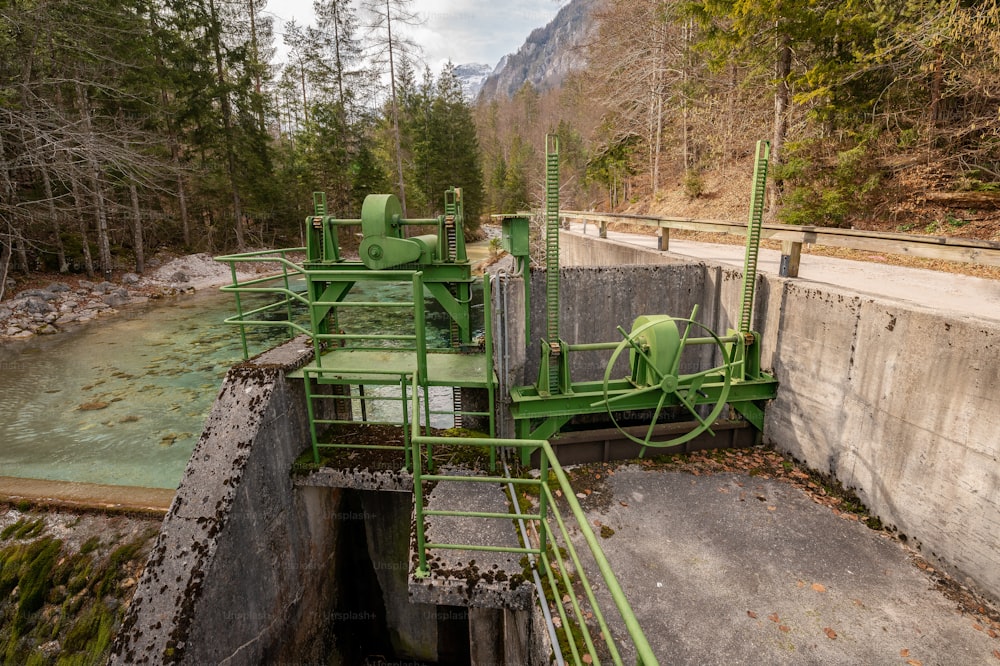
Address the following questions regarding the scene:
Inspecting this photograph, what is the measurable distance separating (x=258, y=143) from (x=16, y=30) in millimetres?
12857

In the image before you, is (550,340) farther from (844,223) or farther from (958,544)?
(844,223)

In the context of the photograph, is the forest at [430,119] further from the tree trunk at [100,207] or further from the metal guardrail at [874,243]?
the metal guardrail at [874,243]

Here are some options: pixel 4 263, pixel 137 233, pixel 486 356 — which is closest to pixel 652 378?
pixel 486 356

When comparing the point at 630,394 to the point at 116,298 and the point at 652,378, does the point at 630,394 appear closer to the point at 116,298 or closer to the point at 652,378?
the point at 652,378

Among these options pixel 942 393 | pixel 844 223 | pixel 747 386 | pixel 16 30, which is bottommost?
pixel 747 386

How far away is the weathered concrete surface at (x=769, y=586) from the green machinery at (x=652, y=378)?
2.94 feet

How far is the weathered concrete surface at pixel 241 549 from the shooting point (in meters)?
4.01

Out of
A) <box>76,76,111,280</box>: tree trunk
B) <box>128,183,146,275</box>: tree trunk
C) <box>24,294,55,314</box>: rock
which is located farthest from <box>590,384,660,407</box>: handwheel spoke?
<box>128,183,146,275</box>: tree trunk

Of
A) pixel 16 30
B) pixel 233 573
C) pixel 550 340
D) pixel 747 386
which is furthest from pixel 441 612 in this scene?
pixel 16 30

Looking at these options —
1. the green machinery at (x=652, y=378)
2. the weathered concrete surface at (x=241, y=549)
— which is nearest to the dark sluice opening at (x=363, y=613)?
the weathered concrete surface at (x=241, y=549)

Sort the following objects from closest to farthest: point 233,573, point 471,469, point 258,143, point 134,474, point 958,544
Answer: point 958,544
point 233,573
point 471,469
point 134,474
point 258,143

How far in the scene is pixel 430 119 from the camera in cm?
4053

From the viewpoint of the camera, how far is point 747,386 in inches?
233

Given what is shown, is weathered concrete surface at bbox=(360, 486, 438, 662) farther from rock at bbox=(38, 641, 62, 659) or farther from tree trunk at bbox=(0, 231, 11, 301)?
tree trunk at bbox=(0, 231, 11, 301)
